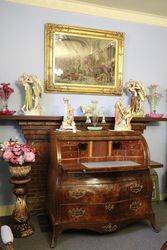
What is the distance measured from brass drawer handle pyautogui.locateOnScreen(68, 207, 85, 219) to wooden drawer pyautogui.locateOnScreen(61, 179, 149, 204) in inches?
3.2

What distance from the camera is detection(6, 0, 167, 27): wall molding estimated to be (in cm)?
300

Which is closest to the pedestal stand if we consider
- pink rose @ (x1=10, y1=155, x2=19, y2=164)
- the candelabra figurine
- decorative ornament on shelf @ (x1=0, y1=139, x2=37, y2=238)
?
decorative ornament on shelf @ (x1=0, y1=139, x2=37, y2=238)

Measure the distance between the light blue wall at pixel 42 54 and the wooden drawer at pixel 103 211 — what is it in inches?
38.0

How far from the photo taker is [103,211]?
250 cm

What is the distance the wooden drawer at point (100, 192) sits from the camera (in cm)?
242

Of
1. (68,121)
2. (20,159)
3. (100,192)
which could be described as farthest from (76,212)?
(68,121)

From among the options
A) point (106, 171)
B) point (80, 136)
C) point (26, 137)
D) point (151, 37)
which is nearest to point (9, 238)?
point (106, 171)

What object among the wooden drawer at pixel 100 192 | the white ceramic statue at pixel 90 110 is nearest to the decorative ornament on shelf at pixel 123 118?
the white ceramic statue at pixel 90 110

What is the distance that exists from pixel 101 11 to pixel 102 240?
2726 millimetres

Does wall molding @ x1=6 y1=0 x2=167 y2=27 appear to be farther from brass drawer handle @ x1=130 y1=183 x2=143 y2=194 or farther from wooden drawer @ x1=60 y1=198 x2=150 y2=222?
wooden drawer @ x1=60 y1=198 x2=150 y2=222

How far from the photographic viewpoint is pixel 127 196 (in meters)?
2.60

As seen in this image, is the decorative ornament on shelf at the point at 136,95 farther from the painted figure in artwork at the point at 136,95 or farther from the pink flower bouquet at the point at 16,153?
the pink flower bouquet at the point at 16,153

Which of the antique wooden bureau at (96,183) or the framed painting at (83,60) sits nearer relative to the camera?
the antique wooden bureau at (96,183)

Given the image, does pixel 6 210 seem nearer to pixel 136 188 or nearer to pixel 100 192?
pixel 100 192
